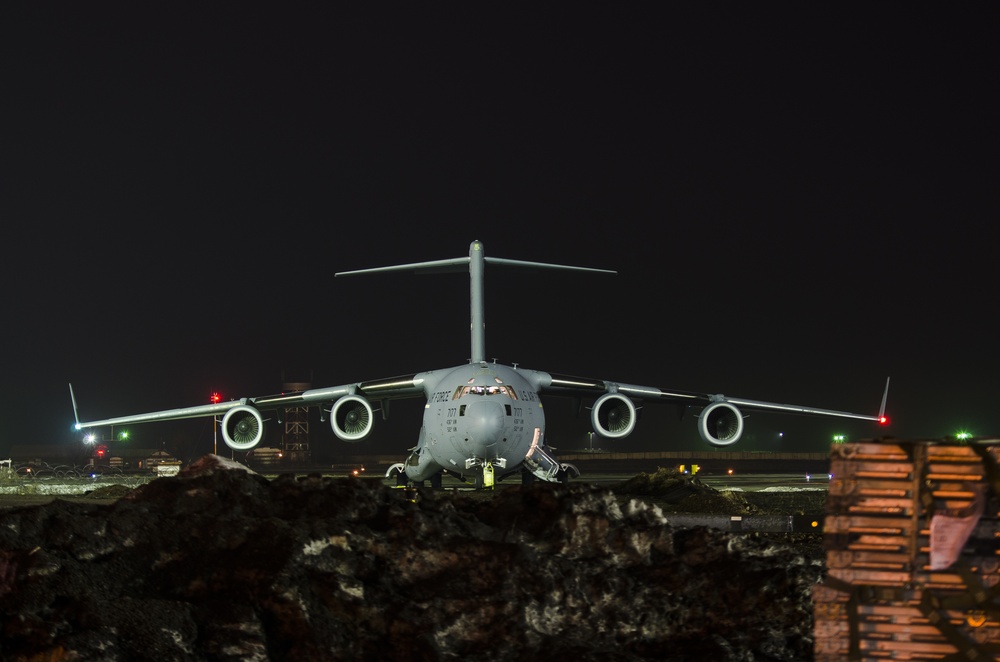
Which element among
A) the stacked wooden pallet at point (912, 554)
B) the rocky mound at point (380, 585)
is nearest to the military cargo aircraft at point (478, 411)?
the rocky mound at point (380, 585)

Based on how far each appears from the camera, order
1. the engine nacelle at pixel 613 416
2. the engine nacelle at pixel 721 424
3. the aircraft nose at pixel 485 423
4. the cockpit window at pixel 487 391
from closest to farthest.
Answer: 1. the aircraft nose at pixel 485 423
2. the cockpit window at pixel 487 391
3. the engine nacelle at pixel 613 416
4. the engine nacelle at pixel 721 424

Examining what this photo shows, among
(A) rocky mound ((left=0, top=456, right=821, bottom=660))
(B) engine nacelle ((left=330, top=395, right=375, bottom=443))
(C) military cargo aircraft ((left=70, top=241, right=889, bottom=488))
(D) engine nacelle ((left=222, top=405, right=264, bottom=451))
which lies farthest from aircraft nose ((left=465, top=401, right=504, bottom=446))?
(A) rocky mound ((left=0, top=456, right=821, bottom=660))

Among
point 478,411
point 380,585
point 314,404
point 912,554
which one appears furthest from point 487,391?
point 912,554

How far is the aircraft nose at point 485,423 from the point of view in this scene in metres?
22.4

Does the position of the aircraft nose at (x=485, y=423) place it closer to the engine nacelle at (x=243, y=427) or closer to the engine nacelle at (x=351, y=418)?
the engine nacelle at (x=351, y=418)

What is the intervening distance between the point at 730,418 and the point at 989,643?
75.3 feet

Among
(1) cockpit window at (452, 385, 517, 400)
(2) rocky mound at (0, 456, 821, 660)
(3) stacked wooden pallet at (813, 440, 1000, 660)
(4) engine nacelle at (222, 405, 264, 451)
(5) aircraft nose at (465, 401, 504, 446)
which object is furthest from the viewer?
(4) engine nacelle at (222, 405, 264, 451)

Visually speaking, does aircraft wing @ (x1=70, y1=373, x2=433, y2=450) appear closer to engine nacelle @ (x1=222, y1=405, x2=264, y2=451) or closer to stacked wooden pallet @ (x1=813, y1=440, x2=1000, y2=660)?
engine nacelle @ (x1=222, y1=405, x2=264, y2=451)

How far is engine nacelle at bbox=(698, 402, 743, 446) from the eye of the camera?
89.2ft

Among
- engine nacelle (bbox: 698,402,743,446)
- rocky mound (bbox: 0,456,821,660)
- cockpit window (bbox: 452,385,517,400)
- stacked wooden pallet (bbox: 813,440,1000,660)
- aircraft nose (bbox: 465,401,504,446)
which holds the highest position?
stacked wooden pallet (bbox: 813,440,1000,660)

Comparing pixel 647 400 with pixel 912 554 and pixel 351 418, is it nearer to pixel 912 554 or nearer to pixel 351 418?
pixel 351 418

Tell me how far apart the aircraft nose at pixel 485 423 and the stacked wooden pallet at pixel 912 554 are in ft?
56.6

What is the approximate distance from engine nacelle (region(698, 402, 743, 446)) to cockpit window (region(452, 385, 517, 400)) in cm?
615

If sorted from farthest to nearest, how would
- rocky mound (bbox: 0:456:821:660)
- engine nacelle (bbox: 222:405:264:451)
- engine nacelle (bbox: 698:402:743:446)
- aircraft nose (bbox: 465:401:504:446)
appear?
engine nacelle (bbox: 698:402:743:446) < engine nacelle (bbox: 222:405:264:451) < aircraft nose (bbox: 465:401:504:446) < rocky mound (bbox: 0:456:821:660)
